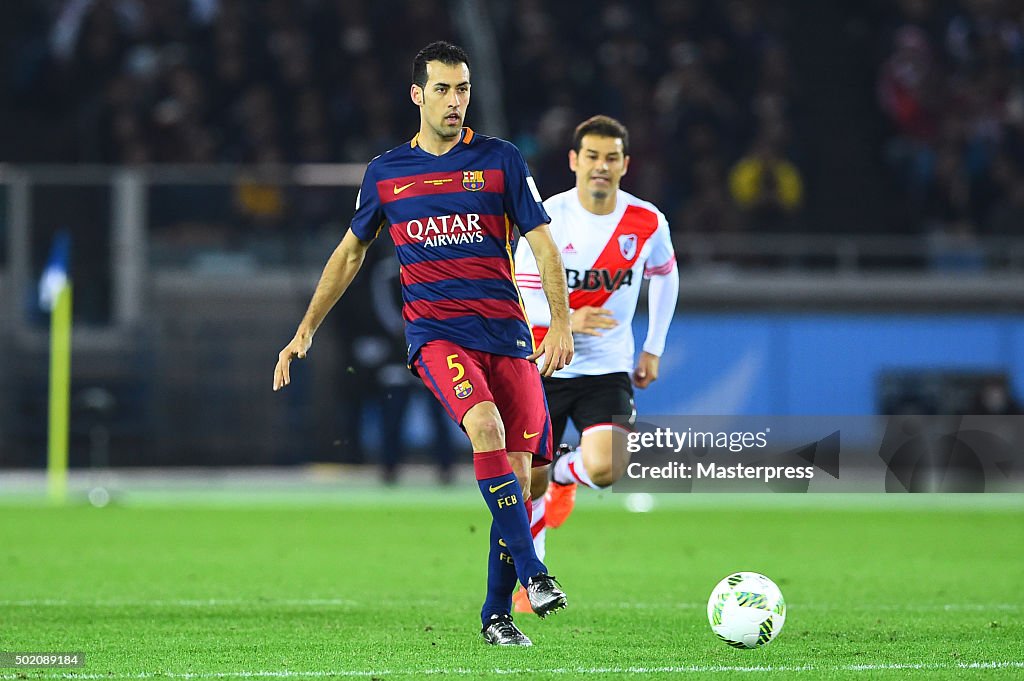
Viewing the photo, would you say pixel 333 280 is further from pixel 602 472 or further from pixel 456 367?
pixel 602 472

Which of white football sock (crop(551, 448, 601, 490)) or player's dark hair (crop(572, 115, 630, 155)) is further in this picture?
white football sock (crop(551, 448, 601, 490))

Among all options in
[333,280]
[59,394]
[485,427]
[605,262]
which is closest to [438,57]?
[333,280]

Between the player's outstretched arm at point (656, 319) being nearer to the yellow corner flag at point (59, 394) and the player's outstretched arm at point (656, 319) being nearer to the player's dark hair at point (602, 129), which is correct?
the player's dark hair at point (602, 129)

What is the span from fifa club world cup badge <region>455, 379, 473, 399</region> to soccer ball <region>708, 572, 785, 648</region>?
3.85ft

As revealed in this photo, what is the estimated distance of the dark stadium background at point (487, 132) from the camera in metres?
16.2

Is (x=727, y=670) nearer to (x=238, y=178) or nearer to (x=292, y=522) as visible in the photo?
(x=292, y=522)

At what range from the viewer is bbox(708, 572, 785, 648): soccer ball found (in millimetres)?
5992

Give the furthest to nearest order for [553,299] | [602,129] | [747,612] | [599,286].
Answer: [599,286] < [602,129] < [553,299] < [747,612]

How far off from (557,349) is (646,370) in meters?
2.20

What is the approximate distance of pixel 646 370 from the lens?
8.29 metres

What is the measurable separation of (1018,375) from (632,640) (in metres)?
11.1

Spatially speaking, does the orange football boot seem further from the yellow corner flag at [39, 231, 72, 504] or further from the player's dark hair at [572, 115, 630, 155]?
the yellow corner flag at [39, 231, 72, 504]

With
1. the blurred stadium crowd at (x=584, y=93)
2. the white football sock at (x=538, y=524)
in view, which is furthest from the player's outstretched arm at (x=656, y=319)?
the blurred stadium crowd at (x=584, y=93)

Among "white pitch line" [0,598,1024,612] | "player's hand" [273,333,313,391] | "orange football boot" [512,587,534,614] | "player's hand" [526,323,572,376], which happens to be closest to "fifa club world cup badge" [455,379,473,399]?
"player's hand" [526,323,572,376]
